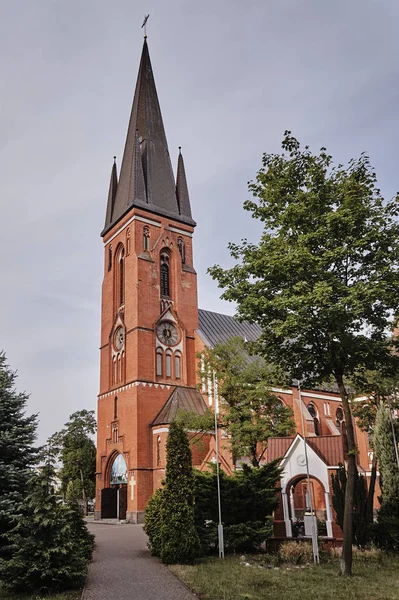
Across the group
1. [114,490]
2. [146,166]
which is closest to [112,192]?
[146,166]

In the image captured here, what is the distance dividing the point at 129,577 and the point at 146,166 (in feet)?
116

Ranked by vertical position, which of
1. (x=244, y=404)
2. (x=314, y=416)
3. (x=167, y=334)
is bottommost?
(x=244, y=404)

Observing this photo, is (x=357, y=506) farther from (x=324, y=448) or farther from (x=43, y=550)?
(x=43, y=550)

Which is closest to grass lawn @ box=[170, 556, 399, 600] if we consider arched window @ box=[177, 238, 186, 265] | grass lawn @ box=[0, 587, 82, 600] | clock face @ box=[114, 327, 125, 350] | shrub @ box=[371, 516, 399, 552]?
shrub @ box=[371, 516, 399, 552]

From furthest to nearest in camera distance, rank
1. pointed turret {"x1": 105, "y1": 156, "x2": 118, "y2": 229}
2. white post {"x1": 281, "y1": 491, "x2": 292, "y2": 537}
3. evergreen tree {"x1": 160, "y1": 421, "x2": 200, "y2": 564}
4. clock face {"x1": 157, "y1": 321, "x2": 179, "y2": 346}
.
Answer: pointed turret {"x1": 105, "y1": 156, "x2": 118, "y2": 229} < clock face {"x1": 157, "y1": 321, "x2": 179, "y2": 346} < white post {"x1": 281, "y1": 491, "x2": 292, "y2": 537} < evergreen tree {"x1": 160, "y1": 421, "x2": 200, "y2": 564}

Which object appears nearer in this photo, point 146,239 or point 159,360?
point 159,360

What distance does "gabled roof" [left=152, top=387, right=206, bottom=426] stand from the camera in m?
34.5

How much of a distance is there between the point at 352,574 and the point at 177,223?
33.5 metres

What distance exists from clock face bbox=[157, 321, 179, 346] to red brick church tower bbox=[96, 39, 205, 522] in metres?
0.08

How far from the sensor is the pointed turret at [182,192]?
44.3 metres

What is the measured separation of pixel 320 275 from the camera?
13906 mm

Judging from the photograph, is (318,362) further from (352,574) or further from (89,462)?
(89,462)

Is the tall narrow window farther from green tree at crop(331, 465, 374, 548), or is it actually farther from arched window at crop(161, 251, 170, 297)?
green tree at crop(331, 465, 374, 548)

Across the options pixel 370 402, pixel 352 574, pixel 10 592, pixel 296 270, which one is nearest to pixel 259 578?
pixel 352 574
